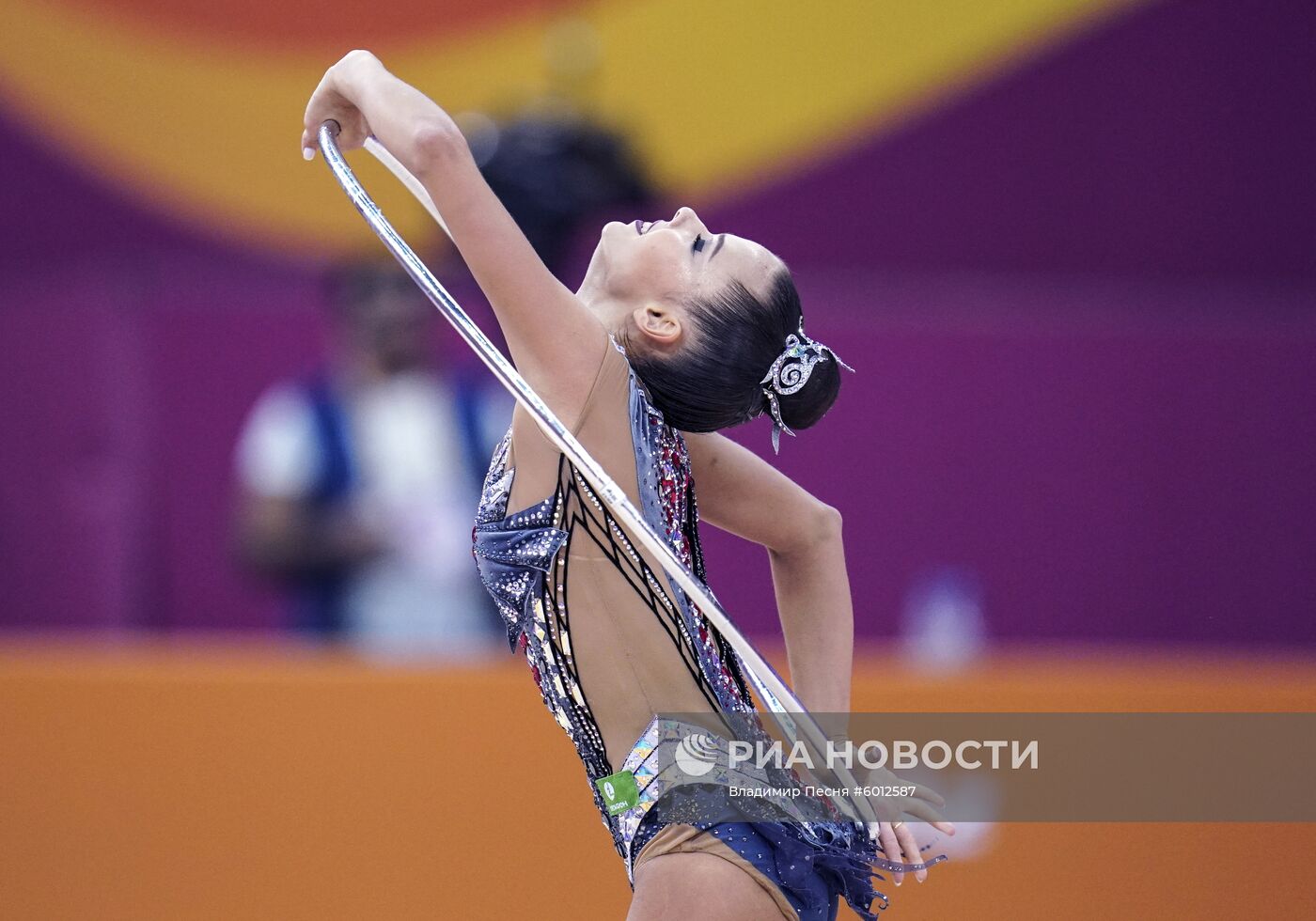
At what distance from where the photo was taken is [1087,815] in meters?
3.50

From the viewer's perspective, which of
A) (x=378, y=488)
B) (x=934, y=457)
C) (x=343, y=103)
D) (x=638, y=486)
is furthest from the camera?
(x=934, y=457)

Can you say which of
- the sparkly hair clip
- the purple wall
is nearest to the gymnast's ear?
the sparkly hair clip

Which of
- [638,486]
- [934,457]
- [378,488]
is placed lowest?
[638,486]

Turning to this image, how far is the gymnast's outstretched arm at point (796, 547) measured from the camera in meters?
2.40

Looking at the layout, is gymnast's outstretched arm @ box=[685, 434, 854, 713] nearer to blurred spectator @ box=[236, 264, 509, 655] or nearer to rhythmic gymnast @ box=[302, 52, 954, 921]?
rhythmic gymnast @ box=[302, 52, 954, 921]

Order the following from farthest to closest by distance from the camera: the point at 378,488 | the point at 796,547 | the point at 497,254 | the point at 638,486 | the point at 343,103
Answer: the point at 378,488 → the point at 796,547 → the point at 343,103 → the point at 638,486 → the point at 497,254

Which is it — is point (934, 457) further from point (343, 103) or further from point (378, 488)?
point (343, 103)

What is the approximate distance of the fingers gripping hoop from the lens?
2.00 meters

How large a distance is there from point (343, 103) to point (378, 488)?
210cm

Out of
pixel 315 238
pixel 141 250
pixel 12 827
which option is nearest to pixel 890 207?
pixel 315 238

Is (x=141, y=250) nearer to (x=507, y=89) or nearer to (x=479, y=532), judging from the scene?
(x=507, y=89)

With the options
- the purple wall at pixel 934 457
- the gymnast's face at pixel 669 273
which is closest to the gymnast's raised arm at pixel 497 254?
the gymnast's face at pixel 669 273

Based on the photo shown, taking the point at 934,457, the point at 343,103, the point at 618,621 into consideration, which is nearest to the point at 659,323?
the point at 618,621

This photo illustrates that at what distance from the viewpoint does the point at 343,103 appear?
7.39 ft
